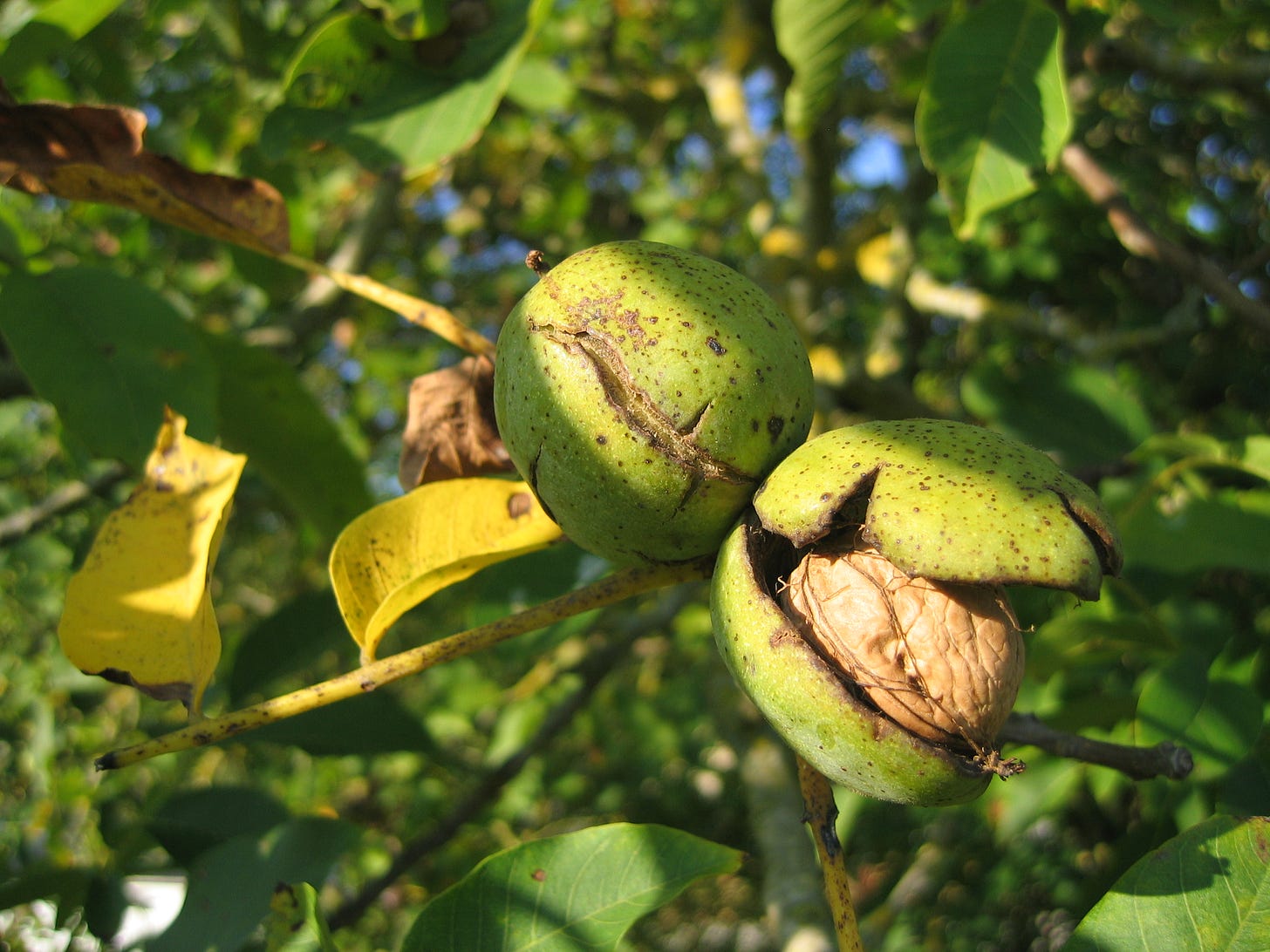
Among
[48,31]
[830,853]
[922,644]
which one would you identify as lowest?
[830,853]

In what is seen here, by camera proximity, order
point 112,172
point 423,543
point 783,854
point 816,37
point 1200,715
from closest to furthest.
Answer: point 423,543
point 112,172
point 1200,715
point 783,854
point 816,37

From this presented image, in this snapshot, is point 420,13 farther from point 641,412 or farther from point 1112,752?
point 1112,752

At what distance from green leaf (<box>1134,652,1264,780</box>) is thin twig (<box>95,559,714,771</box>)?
0.96 meters

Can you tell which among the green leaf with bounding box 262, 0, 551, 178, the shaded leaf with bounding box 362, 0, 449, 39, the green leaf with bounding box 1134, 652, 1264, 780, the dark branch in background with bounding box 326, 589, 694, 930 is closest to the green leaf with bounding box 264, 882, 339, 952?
the dark branch in background with bounding box 326, 589, 694, 930

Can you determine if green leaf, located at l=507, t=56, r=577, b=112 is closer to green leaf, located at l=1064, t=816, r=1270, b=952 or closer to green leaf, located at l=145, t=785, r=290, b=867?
green leaf, located at l=145, t=785, r=290, b=867

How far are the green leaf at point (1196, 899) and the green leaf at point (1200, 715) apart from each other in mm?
414

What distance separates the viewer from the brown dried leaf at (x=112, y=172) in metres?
1.39

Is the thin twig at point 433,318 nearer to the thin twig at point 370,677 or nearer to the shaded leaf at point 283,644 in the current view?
the thin twig at point 370,677

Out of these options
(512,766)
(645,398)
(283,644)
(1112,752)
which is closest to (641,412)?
(645,398)

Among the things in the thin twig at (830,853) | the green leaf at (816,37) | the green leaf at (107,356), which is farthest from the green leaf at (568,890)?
the green leaf at (816,37)

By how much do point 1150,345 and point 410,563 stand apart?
2.99m

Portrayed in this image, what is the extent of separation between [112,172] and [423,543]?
0.74m

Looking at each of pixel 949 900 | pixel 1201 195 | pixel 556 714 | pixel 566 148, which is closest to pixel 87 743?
pixel 556 714

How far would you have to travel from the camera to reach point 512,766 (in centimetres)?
260
